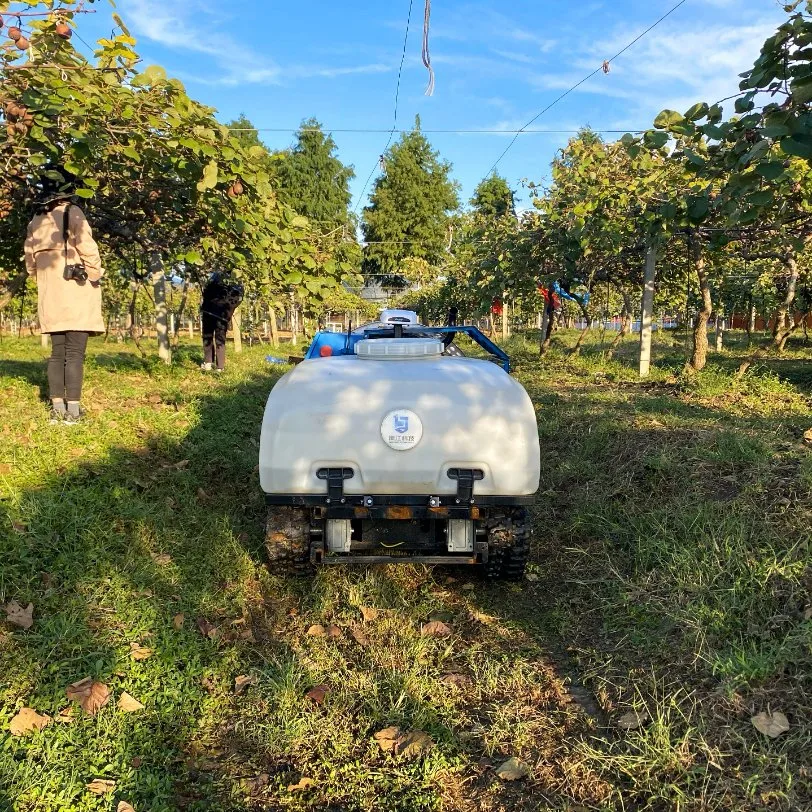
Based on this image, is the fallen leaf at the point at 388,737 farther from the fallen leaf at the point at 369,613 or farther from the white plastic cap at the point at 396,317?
the white plastic cap at the point at 396,317

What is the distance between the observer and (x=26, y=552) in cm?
341

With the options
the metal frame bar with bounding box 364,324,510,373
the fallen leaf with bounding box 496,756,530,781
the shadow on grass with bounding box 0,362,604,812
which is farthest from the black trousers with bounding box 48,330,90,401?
the fallen leaf with bounding box 496,756,530,781

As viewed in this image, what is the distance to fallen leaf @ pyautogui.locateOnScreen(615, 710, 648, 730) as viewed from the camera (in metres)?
2.45

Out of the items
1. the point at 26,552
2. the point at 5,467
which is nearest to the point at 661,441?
the point at 26,552

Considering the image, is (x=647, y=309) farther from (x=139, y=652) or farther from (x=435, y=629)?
(x=139, y=652)

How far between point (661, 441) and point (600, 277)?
8.84 metres

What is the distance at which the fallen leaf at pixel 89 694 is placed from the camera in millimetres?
2543

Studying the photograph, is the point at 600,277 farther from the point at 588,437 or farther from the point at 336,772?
the point at 336,772

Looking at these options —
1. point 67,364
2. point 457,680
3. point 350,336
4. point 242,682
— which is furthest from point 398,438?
point 67,364

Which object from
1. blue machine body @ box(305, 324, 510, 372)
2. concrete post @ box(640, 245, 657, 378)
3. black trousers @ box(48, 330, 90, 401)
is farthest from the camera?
concrete post @ box(640, 245, 657, 378)

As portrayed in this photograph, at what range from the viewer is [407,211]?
6031 centimetres

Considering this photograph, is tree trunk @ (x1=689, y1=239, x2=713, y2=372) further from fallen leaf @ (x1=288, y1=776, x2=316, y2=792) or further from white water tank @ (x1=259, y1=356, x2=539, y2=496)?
fallen leaf @ (x1=288, y1=776, x2=316, y2=792)

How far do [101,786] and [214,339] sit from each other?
30.3 ft

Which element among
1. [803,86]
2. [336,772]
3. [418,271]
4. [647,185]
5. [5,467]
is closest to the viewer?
[336,772]
